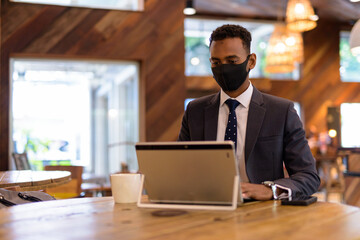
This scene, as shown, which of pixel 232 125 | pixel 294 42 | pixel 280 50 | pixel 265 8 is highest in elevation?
pixel 265 8

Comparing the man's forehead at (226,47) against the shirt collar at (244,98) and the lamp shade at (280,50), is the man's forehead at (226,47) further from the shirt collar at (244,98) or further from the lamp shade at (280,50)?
the lamp shade at (280,50)

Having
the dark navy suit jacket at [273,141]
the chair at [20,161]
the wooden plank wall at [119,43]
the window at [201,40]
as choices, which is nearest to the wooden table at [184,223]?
the dark navy suit jacket at [273,141]

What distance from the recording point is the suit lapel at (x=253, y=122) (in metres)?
2.18

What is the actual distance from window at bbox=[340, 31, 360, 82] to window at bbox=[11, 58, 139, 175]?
6.71 m

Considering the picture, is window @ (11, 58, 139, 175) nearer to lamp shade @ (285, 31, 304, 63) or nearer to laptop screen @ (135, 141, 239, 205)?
lamp shade @ (285, 31, 304, 63)

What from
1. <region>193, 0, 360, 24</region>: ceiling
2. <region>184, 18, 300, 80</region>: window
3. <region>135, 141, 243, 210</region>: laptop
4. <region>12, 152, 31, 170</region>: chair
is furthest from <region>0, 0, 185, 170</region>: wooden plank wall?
<region>135, 141, 243, 210</region>: laptop

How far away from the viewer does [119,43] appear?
6.59m

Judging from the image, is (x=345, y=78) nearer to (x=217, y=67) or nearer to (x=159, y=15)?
(x=159, y=15)

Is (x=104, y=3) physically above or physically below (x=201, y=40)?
below

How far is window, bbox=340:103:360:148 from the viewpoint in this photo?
1162cm

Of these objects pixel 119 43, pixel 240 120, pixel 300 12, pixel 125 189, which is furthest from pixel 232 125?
pixel 300 12

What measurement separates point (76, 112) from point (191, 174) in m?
5.32

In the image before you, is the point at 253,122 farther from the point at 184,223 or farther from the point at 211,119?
the point at 184,223

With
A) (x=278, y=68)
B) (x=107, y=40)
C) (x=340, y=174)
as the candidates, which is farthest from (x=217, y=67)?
(x=278, y=68)
